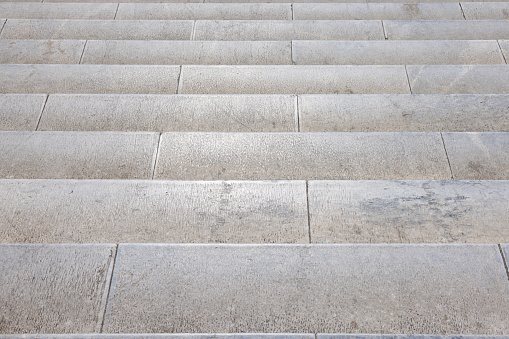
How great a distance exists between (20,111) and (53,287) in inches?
87.3

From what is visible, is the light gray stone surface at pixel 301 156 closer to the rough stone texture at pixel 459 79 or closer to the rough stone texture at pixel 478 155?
the rough stone texture at pixel 478 155

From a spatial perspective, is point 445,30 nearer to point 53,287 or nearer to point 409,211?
point 409,211

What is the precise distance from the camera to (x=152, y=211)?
114 inches

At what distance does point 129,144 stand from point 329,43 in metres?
3.04

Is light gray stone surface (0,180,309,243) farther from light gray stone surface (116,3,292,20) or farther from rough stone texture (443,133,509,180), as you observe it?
light gray stone surface (116,3,292,20)

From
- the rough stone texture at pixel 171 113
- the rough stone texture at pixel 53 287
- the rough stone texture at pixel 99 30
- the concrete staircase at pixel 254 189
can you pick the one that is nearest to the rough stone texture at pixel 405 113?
the concrete staircase at pixel 254 189

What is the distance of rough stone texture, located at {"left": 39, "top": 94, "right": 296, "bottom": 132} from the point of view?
3852mm

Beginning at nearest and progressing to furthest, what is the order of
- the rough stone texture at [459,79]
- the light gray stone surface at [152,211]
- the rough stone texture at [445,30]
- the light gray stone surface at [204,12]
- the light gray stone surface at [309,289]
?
the light gray stone surface at [309,289] → the light gray stone surface at [152,211] → the rough stone texture at [459,79] → the rough stone texture at [445,30] → the light gray stone surface at [204,12]

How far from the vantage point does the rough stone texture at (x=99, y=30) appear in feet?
18.8

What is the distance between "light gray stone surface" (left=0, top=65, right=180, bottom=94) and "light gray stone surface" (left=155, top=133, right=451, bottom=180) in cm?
128

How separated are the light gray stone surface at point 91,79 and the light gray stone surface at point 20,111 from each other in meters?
0.47

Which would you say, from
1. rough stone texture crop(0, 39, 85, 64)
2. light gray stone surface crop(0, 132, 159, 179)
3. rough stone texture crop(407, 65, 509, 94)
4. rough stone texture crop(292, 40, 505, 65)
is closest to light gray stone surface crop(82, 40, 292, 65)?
rough stone texture crop(0, 39, 85, 64)

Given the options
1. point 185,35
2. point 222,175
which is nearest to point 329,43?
point 185,35

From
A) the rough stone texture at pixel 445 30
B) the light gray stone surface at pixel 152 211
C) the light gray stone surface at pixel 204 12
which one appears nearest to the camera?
the light gray stone surface at pixel 152 211
